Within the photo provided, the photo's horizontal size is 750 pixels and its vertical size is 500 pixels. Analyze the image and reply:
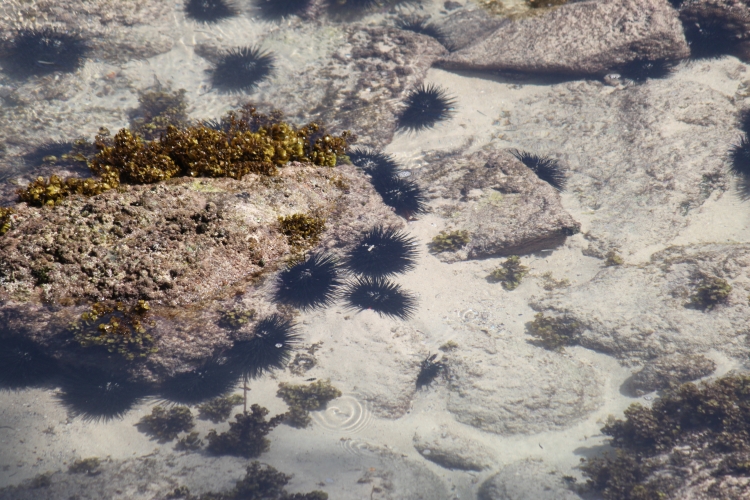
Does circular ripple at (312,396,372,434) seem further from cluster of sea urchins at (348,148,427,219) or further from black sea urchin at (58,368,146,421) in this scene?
cluster of sea urchins at (348,148,427,219)

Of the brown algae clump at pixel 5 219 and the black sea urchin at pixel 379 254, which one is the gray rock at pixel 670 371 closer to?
the black sea urchin at pixel 379 254

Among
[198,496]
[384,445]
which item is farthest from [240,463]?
[384,445]

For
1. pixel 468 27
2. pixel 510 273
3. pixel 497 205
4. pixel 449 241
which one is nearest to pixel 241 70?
pixel 468 27

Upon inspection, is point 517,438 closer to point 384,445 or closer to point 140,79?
point 384,445

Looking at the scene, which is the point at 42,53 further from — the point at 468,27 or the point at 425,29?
the point at 468,27

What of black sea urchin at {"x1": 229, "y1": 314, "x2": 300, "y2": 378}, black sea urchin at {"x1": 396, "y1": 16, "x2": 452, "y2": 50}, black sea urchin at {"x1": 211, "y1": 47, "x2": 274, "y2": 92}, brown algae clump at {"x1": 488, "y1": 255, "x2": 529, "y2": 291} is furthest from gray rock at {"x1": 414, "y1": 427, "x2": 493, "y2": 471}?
black sea urchin at {"x1": 396, "y1": 16, "x2": 452, "y2": 50}

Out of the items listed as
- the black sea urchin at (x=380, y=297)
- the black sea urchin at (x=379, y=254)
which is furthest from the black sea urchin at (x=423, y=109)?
the black sea urchin at (x=380, y=297)
